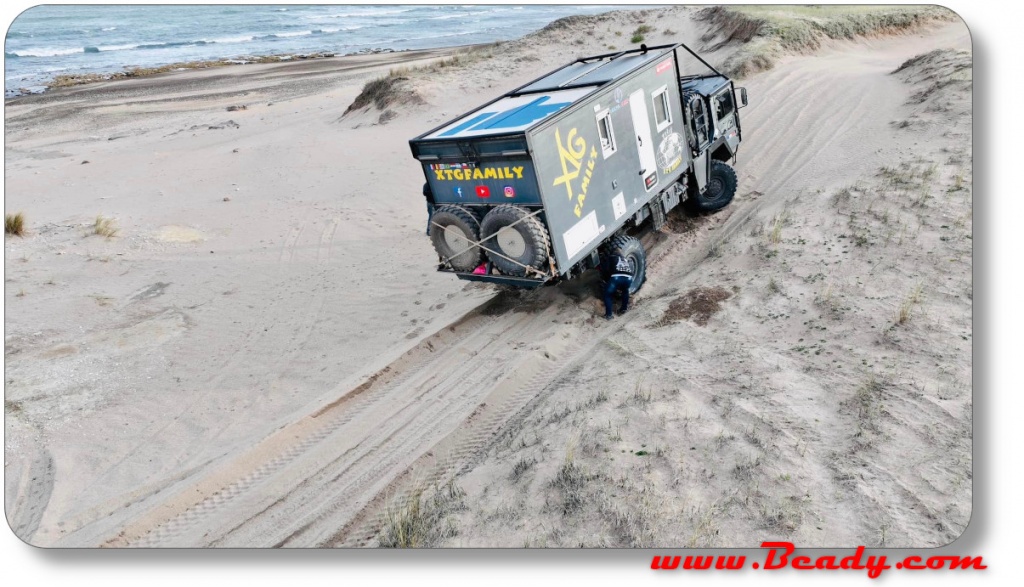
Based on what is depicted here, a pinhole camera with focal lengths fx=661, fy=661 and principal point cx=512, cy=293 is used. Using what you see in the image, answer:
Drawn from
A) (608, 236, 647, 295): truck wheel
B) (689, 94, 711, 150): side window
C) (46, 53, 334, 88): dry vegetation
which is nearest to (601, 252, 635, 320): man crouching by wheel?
(608, 236, 647, 295): truck wheel

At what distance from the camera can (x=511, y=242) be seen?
29.1 feet

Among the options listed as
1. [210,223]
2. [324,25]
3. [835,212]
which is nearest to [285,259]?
[210,223]

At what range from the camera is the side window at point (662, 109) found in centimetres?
1047

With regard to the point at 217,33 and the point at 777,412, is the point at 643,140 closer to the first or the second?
the point at 777,412

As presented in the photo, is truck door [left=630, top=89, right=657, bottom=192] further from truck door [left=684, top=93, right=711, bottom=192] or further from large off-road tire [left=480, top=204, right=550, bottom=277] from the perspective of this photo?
large off-road tire [left=480, top=204, right=550, bottom=277]

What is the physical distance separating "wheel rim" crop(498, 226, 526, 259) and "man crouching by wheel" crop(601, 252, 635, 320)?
1.63 metres

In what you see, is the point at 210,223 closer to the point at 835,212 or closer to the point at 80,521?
the point at 80,521

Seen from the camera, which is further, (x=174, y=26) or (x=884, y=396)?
(x=174, y=26)

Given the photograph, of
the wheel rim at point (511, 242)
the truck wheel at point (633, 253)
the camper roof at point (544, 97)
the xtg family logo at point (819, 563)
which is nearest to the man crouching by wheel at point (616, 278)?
the truck wheel at point (633, 253)

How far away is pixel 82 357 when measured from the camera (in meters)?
10.2

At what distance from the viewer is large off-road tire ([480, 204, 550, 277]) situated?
860 cm

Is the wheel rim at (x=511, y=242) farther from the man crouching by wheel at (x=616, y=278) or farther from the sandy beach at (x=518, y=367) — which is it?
the man crouching by wheel at (x=616, y=278)

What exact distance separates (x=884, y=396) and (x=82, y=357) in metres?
10.9

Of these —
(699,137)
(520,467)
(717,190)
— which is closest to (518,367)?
→ (520,467)
